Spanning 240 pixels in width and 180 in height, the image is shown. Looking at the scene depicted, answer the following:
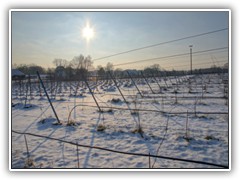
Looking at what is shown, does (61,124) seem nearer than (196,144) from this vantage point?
No

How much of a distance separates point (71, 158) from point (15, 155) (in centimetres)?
100

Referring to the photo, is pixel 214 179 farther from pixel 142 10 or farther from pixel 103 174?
pixel 142 10

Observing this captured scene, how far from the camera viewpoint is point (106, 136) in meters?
3.66

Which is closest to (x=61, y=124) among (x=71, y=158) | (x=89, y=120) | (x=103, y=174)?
(x=89, y=120)

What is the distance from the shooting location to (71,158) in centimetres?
274

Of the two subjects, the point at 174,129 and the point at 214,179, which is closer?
the point at 214,179
